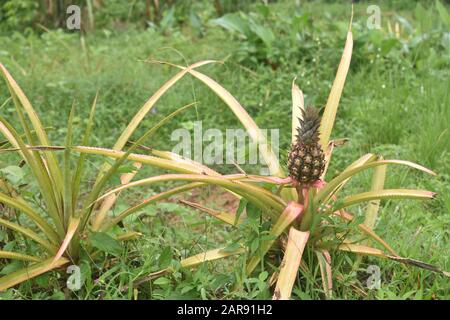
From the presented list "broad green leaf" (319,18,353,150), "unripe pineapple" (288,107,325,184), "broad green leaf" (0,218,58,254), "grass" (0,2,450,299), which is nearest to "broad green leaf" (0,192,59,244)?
"broad green leaf" (0,218,58,254)

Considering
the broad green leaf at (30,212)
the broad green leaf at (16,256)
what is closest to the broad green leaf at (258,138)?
the broad green leaf at (30,212)

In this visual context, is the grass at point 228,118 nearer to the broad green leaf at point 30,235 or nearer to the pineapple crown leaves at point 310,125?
the broad green leaf at point 30,235

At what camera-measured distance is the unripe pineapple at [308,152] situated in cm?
229

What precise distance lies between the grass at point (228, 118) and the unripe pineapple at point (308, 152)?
1.06ft

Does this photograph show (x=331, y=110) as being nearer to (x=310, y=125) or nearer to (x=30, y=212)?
(x=310, y=125)

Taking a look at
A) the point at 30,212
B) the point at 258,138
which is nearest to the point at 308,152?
the point at 258,138

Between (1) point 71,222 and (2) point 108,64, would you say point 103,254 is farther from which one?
(2) point 108,64

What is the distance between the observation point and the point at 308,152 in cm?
230

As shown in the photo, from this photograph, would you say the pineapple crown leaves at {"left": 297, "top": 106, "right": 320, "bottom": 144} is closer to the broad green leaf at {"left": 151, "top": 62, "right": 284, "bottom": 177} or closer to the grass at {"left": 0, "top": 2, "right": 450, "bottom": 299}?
the broad green leaf at {"left": 151, "top": 62, "right": 284, "bottom": 177}

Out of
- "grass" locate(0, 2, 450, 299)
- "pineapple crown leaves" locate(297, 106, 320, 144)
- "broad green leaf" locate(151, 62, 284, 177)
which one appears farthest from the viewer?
"broad green leaf" locate(151, 62, 284, 177)

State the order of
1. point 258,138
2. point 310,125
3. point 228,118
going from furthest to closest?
1. point 228,118
2. point 258,138
3. point 310,125

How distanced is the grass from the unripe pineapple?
324 mm

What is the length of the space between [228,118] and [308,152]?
6.38ft

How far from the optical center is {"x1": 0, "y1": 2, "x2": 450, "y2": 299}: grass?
2418mm
